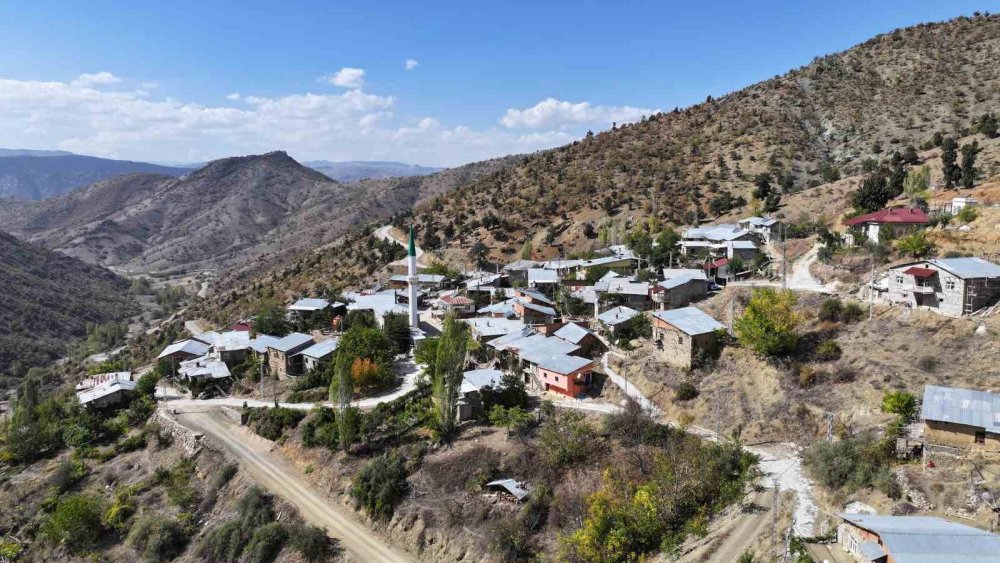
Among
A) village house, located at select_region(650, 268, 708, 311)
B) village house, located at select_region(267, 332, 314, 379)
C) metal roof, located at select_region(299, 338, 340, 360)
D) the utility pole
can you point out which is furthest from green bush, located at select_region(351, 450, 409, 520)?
village house, located at select_region(650, 268, 708, 311)

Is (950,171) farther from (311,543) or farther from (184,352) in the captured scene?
(184,352)

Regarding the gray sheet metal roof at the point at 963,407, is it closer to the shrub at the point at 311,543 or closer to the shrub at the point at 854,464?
the shrub at the point at 854,464

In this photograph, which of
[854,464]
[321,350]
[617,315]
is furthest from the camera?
[321,350]

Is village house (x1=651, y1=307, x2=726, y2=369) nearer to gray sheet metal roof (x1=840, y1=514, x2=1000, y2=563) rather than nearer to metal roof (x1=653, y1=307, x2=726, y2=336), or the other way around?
metal roof (x1=653, y1=307, x2=726, y2=336)

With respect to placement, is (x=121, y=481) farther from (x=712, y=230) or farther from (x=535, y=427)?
(x=712, y=230)

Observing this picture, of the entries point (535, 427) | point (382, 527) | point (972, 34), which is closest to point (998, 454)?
point (535, 427)

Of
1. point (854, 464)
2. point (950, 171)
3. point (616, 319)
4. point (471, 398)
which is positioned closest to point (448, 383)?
point (471, 398)

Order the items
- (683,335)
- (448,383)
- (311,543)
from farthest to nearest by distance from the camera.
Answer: (683,335) < (448,383) < (311,543)
